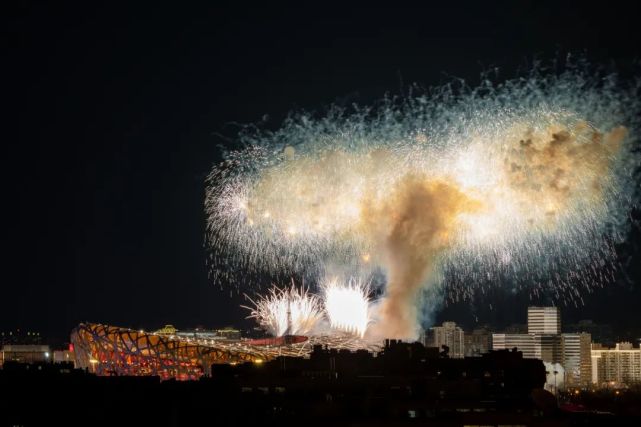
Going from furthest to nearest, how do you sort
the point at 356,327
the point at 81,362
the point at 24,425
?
the point at 81,362, the point at 356,327, the point at 24,425

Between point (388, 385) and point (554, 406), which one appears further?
point (388, 385)

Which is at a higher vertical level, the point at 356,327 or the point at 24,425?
the point at 356,327

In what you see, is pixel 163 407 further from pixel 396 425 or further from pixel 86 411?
pixel 396 425

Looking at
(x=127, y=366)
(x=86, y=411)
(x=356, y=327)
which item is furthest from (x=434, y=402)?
(x=127, y=366)

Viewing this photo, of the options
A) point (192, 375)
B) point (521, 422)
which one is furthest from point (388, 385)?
point (192, 375)

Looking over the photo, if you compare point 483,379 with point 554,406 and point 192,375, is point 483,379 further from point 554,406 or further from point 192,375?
point 192,375

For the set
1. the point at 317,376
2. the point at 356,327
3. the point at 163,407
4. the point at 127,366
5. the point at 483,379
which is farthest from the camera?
the point at 127,366
